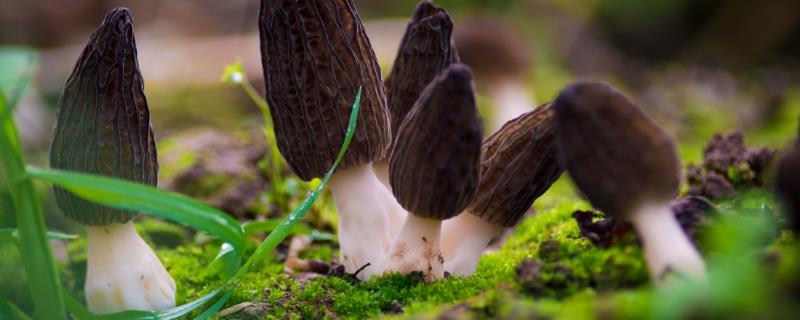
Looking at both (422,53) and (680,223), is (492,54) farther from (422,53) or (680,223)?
(680,223)

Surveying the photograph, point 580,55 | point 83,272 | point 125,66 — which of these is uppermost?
point 580,55

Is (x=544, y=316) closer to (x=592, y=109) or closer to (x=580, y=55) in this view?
(x=592, y=109)

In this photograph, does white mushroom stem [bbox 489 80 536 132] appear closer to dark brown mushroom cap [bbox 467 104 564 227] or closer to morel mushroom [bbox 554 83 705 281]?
dark brown mushroom cap [bbox 467 104 564 227]

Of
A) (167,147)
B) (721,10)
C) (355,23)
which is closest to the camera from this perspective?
(355,23)

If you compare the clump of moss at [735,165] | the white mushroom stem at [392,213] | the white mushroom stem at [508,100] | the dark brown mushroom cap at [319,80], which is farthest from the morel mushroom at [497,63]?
the dark brown mushroom cap at [319,80]

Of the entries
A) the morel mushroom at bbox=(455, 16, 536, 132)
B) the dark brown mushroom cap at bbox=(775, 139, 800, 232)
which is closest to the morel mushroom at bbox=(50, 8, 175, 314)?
the dark brown mushroom cap at bbox=(775, 139, 800, 232)

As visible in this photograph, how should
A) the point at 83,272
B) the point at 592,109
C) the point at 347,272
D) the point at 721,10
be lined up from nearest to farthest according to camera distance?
the point at 592,109 → the point at 347,272 → the point at 83,272 → the point at 721,10

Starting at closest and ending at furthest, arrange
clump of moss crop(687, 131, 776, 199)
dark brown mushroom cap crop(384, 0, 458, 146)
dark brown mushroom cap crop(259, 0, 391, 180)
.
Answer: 1. dark brown mushroom cap crop(259, 0, 391, 180)
2. dark brown mushroom cap crop(384, 0, 458, 146)
3. clump of moss crop(687, 131, 776, 199)

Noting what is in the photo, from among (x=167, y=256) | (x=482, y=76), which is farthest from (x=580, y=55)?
(x=167, y=256)
